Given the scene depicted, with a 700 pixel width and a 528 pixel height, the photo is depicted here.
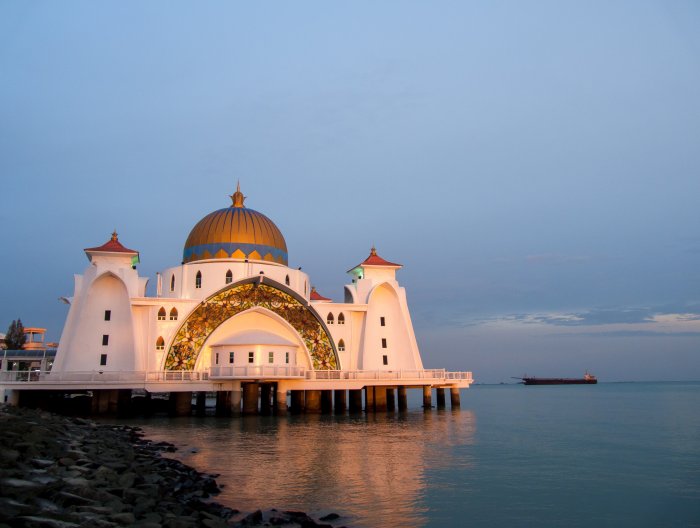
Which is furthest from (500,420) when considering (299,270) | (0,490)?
(0,490)

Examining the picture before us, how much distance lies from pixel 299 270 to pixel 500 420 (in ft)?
52.9

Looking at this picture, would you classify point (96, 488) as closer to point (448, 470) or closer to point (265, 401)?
point (448, 470)

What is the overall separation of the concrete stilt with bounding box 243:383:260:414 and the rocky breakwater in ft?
51.8

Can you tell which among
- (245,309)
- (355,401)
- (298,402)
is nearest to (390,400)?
(355,401)

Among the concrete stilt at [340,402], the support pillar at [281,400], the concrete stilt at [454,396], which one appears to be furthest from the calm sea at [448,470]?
the concrete stilt at [454,396]

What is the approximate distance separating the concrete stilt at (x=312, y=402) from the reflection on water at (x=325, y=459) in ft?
6.99

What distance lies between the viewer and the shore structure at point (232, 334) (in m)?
35.3

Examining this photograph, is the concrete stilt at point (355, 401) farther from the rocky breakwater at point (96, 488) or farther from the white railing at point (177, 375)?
the rocky breakwater at point (96, 488)

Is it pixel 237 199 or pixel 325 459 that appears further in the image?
pixel 237 199

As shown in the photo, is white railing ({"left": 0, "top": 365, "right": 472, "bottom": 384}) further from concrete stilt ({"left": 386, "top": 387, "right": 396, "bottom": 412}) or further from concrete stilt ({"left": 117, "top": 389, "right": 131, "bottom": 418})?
concrete stilt ({"left": 386, "top": 387, "right": 396, "bottom": 412})

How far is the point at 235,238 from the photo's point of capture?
1599 inches

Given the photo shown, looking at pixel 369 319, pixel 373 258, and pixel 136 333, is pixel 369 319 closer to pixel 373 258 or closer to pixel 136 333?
pixel 373 258

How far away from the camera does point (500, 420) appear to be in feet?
133

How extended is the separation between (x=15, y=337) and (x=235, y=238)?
44.1 metres
